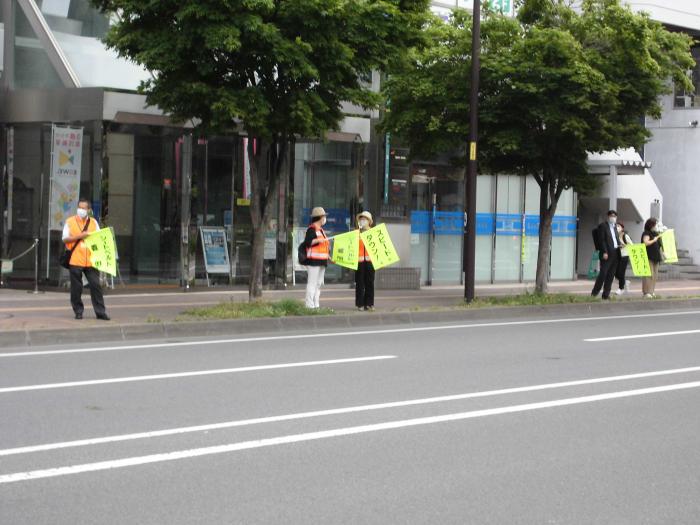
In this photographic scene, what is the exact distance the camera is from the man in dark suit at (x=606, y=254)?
22.3 metres

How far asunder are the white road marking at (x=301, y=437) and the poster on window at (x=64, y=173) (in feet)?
45.8

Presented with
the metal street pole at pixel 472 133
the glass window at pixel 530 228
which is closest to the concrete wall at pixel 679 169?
the glass window at pixel 530 228

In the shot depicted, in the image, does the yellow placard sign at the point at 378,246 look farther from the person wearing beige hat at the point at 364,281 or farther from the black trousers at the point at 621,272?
the black trousers at the point at 621,272

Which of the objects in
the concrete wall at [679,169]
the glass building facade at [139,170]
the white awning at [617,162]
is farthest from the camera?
the concrete wall at [679,169]

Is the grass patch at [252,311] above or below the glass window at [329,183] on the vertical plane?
below

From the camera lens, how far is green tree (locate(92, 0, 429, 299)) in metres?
15.2

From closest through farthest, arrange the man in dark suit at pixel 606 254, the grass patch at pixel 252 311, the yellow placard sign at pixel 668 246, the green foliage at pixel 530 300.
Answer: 1. the grass patch at pixel 252 311
2. the green foliage at pixel 530 300
3. the man in dark suit at pixel 606 254
4. the yellow placard sign at pixel 668 246

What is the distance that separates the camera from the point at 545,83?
764 inches

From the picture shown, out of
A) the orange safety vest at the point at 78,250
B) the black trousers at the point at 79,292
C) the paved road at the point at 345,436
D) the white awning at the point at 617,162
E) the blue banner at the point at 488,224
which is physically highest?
the white awning at the point at 617,162

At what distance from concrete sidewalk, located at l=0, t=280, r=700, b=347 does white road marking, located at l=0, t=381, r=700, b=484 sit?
22.3 ft

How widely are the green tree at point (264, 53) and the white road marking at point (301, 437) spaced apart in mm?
7656

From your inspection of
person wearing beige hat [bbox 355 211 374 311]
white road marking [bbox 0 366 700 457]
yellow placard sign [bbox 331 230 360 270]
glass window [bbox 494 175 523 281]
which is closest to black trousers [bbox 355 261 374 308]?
person wearing beige hat [bbox 355 211 374 311]

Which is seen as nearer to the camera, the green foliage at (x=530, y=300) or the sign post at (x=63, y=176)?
the green foliage at (x=530, y=300)

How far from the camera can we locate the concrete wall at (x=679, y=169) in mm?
37312
